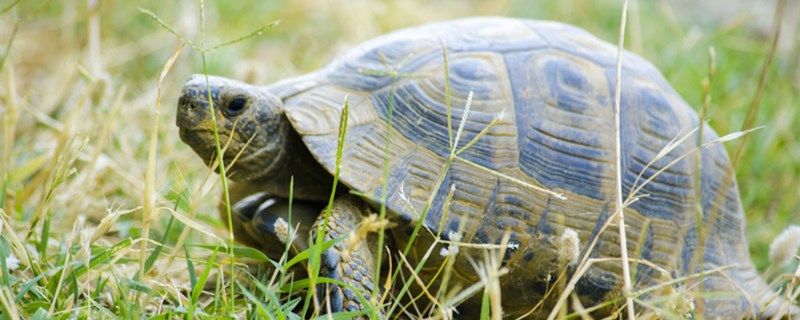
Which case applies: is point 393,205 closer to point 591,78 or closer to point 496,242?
point 496,242

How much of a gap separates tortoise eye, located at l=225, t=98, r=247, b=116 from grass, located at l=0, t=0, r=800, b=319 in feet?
0.72

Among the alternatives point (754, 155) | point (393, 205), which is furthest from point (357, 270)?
point (754, 155)

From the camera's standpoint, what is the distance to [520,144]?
272 centimetres

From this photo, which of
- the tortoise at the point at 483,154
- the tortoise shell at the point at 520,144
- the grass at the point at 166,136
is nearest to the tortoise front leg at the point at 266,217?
the tortoise at the point at 483,154

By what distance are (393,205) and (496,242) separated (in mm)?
364

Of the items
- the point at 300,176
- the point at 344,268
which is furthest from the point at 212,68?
the point at 344,268

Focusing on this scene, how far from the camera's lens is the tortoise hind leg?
229cm

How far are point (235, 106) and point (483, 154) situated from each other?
0.77 metres

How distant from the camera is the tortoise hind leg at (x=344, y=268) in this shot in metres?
2.29

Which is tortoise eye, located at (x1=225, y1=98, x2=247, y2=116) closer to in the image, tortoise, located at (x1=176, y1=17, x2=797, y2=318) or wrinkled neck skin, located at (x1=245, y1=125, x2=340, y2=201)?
tortoise, located at (x1=176, y1=17, x2=797, y2=318)

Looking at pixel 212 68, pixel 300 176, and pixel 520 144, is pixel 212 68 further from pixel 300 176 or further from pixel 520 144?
pixel 520 144

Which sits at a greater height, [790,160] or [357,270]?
[357,270]

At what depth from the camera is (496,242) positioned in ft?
8.70

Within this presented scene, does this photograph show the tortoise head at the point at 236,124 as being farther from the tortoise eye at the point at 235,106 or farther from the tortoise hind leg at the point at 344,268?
the tortoise hind leg at the point at 344,268
